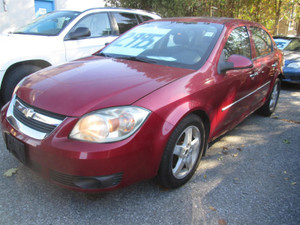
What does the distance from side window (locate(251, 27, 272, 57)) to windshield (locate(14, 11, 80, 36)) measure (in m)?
3.12

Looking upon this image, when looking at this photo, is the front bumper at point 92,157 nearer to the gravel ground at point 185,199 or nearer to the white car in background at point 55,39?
the gravel ground at point 185,199

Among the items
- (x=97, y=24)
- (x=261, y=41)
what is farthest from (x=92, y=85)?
(x=97, y=24)

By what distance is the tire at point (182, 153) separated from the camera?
2299mm

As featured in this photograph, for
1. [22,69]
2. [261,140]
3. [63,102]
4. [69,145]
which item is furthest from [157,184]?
[22,69]

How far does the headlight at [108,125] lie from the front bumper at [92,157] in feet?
0.14

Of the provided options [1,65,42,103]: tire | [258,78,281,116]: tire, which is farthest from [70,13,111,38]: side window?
[258,78,281,116]: tire

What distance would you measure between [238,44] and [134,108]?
6.62 ft

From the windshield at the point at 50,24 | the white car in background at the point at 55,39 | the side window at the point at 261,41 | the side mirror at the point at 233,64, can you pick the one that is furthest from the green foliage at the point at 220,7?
the side mirror at the point at 233,64

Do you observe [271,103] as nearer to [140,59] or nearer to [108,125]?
[140,59]

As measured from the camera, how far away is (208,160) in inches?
127

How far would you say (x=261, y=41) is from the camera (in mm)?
4168

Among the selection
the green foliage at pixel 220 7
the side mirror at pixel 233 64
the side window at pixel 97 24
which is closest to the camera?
the side mirror at pixel 233 64

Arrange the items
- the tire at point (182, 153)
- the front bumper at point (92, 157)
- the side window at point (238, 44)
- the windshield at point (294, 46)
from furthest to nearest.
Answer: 1. the windshield at point (294, 46)
2. the side window at point (238, 44)
3. the tire at point (182, 153)
4. the front bumper at point (92, 157)

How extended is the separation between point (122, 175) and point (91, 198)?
1.77 feet
